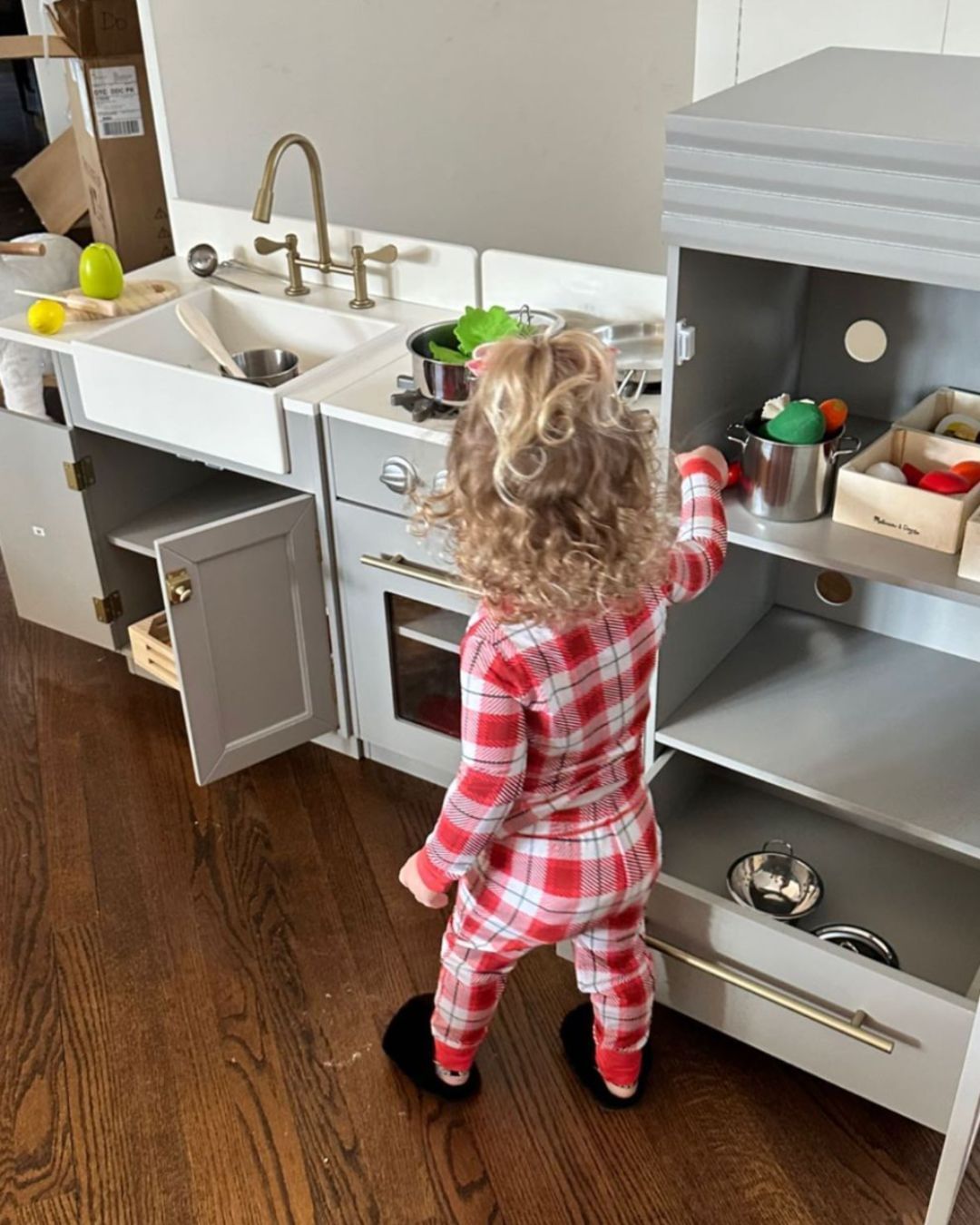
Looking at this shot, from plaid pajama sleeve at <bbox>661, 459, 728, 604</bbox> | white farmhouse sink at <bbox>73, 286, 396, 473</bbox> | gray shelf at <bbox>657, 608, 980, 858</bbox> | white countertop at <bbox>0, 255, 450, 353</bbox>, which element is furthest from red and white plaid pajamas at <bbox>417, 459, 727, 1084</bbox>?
white countertop at <bbox>0, 255, 450, 353</bbox>

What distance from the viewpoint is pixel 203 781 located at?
6.48ft

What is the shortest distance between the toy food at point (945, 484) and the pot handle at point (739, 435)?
0.65 feet

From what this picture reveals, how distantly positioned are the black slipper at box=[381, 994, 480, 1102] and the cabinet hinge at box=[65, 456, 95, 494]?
3.57 ft

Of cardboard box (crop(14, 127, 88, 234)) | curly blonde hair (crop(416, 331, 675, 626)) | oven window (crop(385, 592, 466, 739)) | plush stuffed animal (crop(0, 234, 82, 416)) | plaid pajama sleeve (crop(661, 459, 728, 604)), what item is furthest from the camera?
cardboard box (crop(14, 127, 88, 234))

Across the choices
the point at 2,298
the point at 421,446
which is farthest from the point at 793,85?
the point at 2,298

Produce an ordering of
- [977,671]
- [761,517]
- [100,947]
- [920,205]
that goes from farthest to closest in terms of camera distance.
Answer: [100,947]
[977,671]
[761,517]
[920,205]

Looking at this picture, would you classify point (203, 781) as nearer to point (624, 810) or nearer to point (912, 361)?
point (624, 810)

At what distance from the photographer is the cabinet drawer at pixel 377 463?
1777 mm

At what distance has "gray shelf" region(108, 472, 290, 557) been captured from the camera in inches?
89.7

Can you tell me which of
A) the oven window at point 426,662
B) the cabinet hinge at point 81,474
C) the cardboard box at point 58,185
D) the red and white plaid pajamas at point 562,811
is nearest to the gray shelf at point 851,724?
the red and white plaid pajamas at point 562,811

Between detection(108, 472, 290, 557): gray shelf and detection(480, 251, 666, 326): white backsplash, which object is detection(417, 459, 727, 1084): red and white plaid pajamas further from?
detection(108, 472, 290, 557): gray shelf

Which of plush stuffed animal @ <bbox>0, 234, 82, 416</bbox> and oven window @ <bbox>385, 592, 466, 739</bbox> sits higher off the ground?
plush stuffed animal @ <bbox>0, 234, 82, 416</bbox>

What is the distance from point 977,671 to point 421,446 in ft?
2.70

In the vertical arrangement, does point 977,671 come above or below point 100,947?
above
